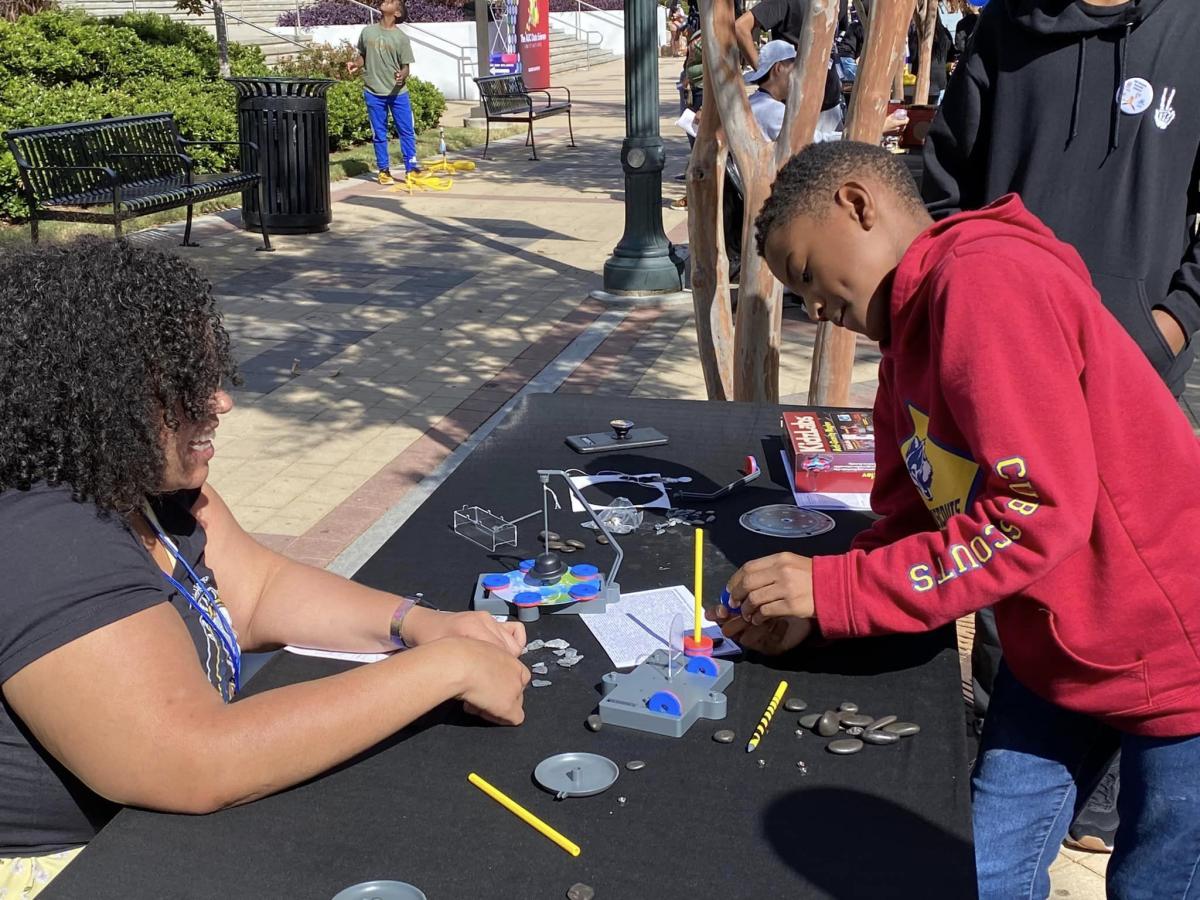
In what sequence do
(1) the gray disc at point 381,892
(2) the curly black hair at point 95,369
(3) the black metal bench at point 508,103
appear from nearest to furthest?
(1) the gray disc at point 381,892
(2) the curly black hair at point 95,369
(3) the black metal bench at point 508,103

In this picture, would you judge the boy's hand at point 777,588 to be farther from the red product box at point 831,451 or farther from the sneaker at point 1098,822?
the sneaker at point 1098,822

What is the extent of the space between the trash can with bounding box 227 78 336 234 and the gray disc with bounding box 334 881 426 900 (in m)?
9.66

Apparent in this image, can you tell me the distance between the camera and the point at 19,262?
1.92 m

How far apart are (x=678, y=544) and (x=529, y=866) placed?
43.4 inches

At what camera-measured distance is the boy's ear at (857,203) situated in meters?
1.92

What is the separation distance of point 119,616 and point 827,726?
1018mm

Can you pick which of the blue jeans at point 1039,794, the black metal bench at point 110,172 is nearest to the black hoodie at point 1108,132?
the blue jeans at point 1039,794

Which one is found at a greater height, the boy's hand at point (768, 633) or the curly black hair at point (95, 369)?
the curly black hair at point (95, 369)

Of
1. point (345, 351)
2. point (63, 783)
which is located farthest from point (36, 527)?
point (345, 351)

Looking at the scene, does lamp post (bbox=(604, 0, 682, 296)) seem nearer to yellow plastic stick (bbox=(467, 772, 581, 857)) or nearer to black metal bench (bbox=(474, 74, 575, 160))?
yellow plastic stick (bbox=(467, 772, 581, 857))

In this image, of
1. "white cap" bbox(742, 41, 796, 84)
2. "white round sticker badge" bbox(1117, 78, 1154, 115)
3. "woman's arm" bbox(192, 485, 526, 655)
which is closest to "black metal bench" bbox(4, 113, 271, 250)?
"white cap" bbox(742, 41, 796, 84)

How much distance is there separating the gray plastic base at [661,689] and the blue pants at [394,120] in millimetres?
12499

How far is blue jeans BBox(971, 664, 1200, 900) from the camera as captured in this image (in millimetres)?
2010

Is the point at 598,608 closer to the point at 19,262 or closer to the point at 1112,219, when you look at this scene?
the point at 19,262
